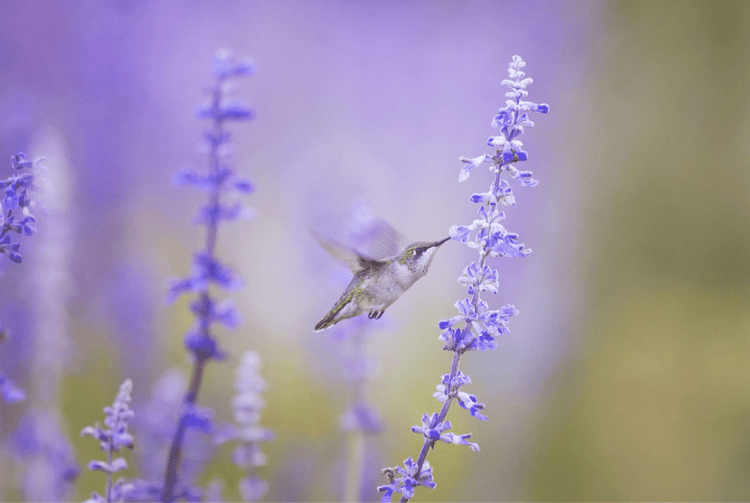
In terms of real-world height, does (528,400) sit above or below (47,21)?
below

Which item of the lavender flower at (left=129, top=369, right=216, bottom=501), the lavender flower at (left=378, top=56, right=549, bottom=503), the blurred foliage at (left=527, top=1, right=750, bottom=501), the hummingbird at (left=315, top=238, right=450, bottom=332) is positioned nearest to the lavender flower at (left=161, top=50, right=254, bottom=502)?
the lavender flower at (left=129, top=369, right=216, bottom=501)

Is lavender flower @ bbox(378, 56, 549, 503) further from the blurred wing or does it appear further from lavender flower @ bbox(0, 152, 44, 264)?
lavender flower @ bbox(0, 152, 44, 264)

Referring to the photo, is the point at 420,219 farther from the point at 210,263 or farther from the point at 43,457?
the point at 43,457

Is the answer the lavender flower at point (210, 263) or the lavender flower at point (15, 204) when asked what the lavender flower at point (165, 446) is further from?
the lavender flower at point (15, 204)

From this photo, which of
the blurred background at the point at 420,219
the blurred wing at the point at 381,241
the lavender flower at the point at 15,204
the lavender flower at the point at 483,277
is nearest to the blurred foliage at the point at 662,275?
the blurred background at the point at 420,219

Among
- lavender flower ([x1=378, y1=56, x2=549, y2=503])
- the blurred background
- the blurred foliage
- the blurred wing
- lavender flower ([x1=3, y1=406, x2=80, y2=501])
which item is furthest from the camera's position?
the blurred foliage

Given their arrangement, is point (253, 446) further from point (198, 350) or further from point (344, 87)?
point (344, 87)

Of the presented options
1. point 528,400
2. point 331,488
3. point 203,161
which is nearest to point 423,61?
point 203,161
